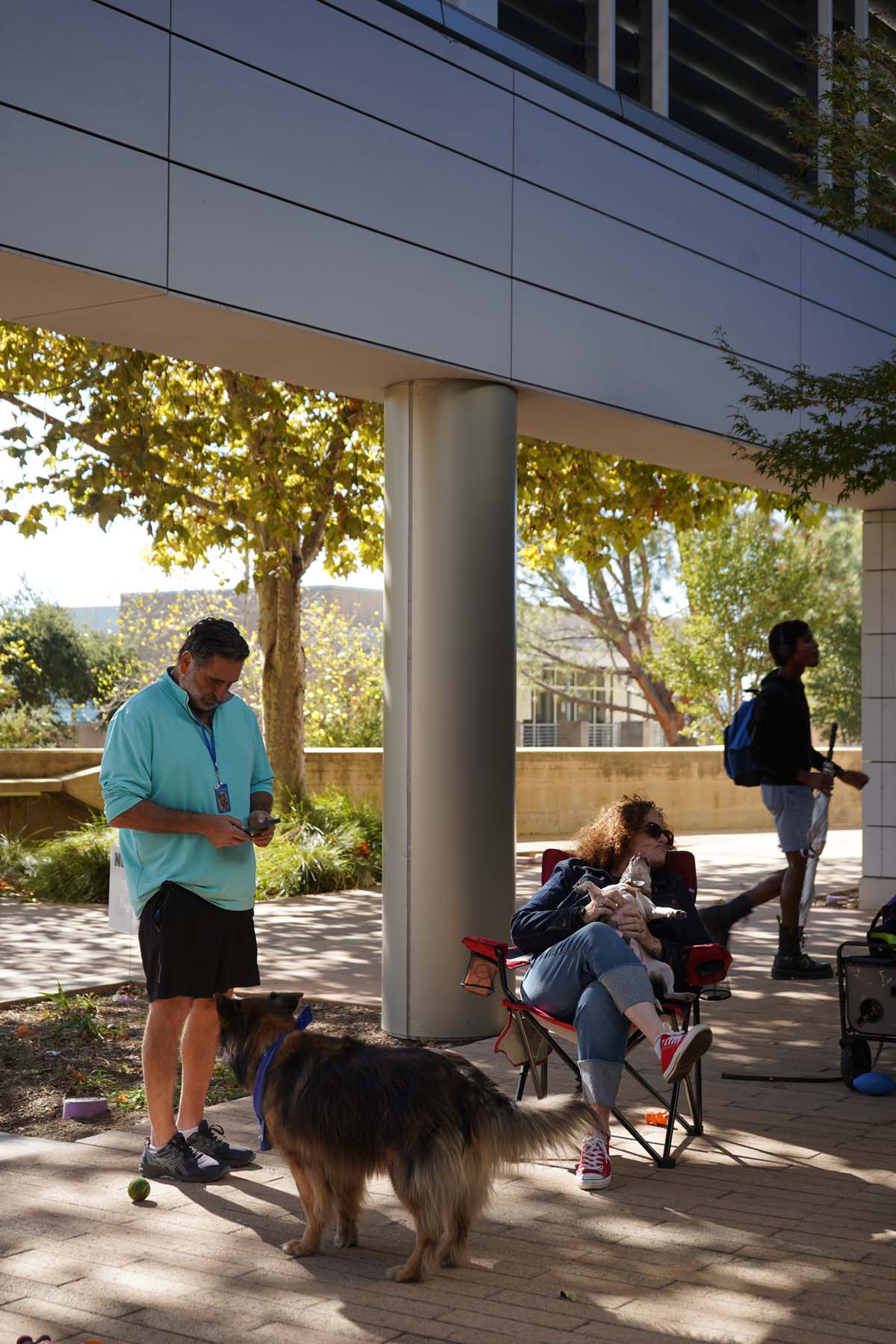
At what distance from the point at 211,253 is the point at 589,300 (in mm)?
2692

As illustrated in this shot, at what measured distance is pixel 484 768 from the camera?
756 centimetres

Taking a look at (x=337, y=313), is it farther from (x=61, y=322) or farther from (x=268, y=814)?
(x=268, y=814)

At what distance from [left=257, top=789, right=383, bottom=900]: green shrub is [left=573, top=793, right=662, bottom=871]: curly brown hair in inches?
306

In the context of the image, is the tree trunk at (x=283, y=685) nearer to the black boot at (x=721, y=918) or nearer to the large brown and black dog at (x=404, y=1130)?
the black boot at (x=721, y=918)

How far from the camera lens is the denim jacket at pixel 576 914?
5.63 m

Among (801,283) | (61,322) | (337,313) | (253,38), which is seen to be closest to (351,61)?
(253,38)

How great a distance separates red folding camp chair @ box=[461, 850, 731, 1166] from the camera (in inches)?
216

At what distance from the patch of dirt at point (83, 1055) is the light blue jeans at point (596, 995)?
1760mm

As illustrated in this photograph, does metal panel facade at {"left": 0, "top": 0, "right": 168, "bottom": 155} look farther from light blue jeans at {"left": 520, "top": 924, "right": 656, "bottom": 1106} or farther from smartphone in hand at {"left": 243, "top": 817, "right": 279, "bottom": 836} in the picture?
light blue jeans at {"left": 520, "top": 924, "right": 656, "bottom": 1106}

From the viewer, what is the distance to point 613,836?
5.82 m

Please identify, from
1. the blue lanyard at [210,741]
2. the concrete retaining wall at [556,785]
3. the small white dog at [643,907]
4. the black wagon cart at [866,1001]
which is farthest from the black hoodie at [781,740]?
the concrete retaining wall at [556,785]

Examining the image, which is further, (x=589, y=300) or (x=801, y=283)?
(x=801, y=283)

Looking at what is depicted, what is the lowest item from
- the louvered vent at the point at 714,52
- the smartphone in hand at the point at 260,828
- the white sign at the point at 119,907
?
the white sign at the point at 119,907

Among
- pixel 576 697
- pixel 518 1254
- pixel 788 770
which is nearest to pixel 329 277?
pixel 788 770
